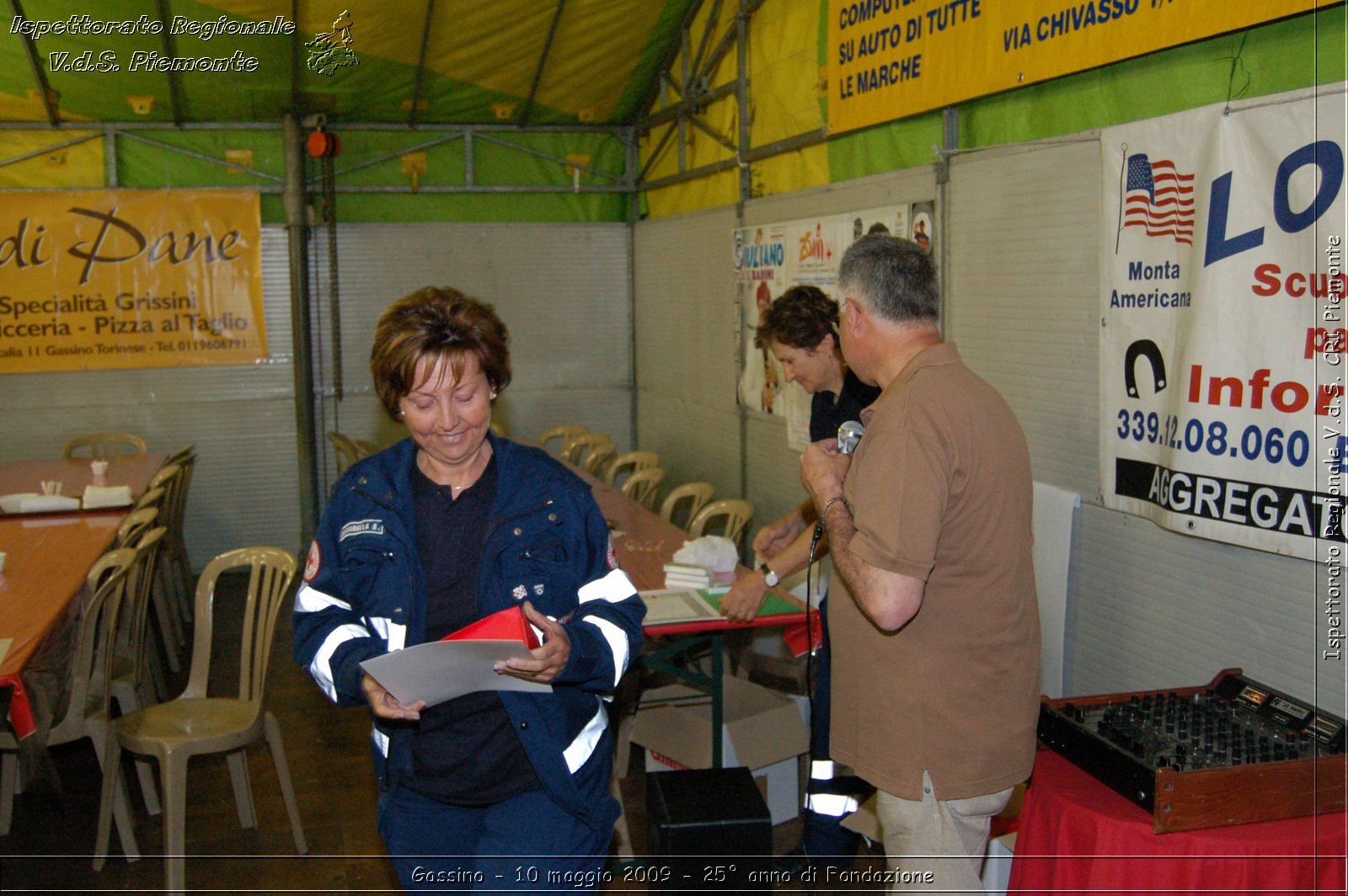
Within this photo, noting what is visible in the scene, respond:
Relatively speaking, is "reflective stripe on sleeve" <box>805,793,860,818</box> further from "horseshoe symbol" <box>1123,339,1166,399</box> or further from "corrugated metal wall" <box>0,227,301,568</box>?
"corrugated metal wall" <box>0,227,301,568</box>

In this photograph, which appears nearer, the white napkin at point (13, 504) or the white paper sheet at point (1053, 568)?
the white paper sheet at point (1053, 568)

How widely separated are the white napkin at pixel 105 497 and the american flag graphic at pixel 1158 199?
477 cm

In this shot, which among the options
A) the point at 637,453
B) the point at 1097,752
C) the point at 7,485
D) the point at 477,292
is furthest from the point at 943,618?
the point at 477,292

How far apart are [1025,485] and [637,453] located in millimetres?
4575

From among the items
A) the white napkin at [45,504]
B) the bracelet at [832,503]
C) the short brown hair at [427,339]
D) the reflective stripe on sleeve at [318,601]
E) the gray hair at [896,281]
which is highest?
the gray hair at [896,281]

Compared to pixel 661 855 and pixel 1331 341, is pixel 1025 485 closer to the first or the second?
pixel 1331 341

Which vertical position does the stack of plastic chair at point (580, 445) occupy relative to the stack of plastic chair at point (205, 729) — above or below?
above

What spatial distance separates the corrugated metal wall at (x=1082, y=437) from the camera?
8.79 feet

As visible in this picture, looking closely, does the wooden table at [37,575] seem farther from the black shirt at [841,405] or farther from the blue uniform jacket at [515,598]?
the black shirt at [841,405]

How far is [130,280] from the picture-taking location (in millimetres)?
7879

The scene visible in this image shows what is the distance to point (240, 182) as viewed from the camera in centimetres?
802

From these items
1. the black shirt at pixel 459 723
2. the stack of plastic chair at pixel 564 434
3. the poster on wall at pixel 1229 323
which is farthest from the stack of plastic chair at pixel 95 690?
the stack of plastic chair at pixel 564 434

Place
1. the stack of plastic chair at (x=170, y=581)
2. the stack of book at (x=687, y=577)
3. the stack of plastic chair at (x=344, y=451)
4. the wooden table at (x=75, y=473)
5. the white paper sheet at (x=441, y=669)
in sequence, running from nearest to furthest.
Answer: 1. the white paper sheet at (x=441, y=669)
2. the stack of book at (x=687, y=577)
3. the stack of plastic chair at (x=170, y=581)
4. the wooden table at (x=75, y=473)
5. the stack of plastic chair at (x=344, y=451)

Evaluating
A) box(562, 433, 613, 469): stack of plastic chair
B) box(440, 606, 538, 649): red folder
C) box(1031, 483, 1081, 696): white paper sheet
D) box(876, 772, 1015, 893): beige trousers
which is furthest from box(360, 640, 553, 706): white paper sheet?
box(562, 433, 613, 469): stack of plastic chair
